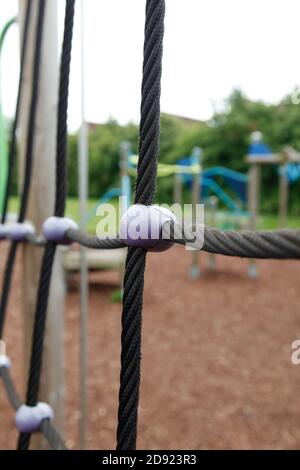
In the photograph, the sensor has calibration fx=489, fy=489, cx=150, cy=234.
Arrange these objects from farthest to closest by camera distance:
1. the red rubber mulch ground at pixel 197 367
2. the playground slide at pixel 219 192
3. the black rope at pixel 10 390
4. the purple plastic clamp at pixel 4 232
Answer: the playground slide at pixel 219 192, the red rubber mulch ground at pixel 197 367, the purple plastic clamp at pixel 4 232, the black rope at pixel 10 390

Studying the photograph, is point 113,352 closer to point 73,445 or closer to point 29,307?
point 73,445

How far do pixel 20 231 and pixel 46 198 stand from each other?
8cm

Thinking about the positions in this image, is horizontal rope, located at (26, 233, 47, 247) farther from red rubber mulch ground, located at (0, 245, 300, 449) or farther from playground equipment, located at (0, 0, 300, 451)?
red rubber mulch ground, located at (0, 245, 300, 449)

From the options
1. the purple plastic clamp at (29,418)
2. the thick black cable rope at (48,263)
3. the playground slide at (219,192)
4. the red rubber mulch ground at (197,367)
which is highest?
the playground slide at (219,192)

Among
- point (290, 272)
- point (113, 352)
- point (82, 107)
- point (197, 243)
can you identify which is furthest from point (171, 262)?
point (197, 243)

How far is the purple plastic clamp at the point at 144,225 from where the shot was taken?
0.39 m

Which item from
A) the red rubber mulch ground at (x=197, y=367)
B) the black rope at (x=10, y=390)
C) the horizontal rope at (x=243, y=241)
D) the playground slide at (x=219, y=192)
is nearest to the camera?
the horizontal rope at (x=243, y=241)

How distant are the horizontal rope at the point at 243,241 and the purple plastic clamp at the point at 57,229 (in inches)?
10.4

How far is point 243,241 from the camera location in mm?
327

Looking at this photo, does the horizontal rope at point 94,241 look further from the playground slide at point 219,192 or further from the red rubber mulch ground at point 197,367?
the playground slide at point 219,192

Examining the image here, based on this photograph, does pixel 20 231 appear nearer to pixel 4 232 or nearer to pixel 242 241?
pixel 4 232

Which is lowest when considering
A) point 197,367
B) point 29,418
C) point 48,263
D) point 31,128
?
point 197,367

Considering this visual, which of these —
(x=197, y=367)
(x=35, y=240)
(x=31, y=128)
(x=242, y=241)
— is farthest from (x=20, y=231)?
(x=197, y=367)

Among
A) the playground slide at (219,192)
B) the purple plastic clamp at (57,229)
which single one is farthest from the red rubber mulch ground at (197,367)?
the playground slide at (219,192)
